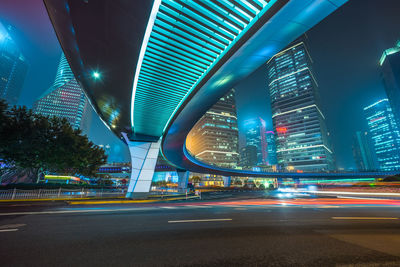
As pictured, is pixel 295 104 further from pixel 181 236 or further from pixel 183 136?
pixel 181 236

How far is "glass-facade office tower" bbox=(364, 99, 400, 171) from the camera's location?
162 metres

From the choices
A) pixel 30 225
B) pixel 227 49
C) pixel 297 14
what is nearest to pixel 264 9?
pixel 297 14

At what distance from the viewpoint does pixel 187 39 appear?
9094 millimetres

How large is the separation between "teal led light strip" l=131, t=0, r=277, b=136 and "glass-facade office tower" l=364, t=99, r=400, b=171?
22541 centimetres

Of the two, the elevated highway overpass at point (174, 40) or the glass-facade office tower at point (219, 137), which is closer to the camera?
the elevated highway overpass at point (174, 40)

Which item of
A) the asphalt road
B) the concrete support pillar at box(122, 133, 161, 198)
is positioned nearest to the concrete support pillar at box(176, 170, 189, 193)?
the concrete support pillar at box(122, 133, 161, 198)

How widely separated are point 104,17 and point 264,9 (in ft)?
A: 20.6

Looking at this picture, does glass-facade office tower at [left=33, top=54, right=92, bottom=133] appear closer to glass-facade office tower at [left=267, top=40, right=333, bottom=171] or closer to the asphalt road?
glass-facade office tower at [left=267, top=40, right=333, bottom=171]

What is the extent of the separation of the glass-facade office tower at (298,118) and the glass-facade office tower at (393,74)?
49167 millimetres

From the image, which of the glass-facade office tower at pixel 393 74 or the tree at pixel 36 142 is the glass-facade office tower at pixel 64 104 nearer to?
the tree at pixel 36 142

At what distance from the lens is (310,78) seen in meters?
174

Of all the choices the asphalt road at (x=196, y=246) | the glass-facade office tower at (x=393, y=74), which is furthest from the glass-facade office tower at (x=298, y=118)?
the asphalt road at (x=196, y=246)

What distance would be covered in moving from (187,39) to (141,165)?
2276cm

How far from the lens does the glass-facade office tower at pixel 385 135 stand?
533 feet
